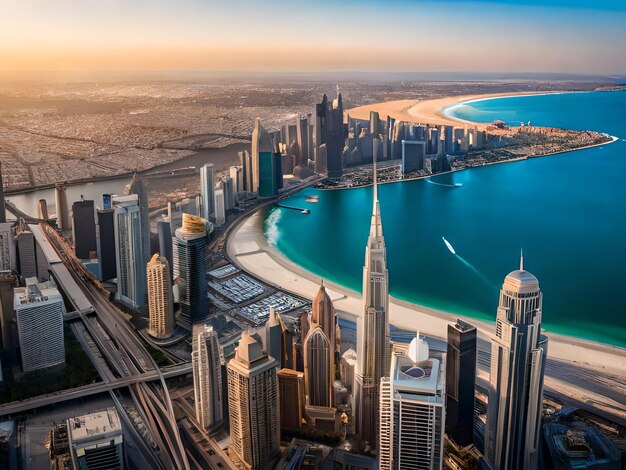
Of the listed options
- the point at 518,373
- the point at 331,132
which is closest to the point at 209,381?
the point at 518,373

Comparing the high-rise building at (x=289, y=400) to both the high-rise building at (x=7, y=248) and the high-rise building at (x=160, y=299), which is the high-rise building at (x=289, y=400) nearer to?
the high-rise building at (x=160, y=299)

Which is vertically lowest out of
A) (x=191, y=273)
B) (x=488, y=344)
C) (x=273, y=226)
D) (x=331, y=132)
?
(x=488, y=344)

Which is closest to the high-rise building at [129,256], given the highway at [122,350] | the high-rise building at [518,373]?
the highway at [122,350]

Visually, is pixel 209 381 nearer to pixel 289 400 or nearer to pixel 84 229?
pixel 289 400

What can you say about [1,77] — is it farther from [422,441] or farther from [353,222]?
[422,441]

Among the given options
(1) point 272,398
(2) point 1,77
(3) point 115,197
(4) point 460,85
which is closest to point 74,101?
(2) point 1,77

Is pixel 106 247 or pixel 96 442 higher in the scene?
pixel 106 247
